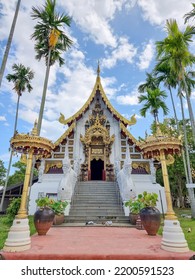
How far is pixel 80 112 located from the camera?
15453mm

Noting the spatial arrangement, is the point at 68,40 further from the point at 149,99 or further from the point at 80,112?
the point at 149,99

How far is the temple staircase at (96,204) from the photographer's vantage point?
8789mm

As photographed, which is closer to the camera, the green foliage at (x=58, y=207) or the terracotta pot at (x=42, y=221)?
the terracotta pot at (x=42, y=221)

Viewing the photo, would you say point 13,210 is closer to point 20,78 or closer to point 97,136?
point 97,136

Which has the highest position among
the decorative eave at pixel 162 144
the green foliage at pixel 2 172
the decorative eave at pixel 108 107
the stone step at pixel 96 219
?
the decorative eave at pixel 108 107

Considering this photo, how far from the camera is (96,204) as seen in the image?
1006 cm

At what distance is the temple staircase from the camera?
879 cm

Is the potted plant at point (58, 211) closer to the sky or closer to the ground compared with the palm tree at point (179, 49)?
closer to the ground

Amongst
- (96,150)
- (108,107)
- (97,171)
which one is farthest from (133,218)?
(108,107)

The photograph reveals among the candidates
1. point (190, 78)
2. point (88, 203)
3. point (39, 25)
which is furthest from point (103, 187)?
point (39, 25)

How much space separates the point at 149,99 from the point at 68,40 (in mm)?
7794

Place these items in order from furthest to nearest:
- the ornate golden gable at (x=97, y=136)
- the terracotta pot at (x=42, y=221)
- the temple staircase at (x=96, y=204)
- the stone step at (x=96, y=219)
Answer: the ornate golden gable at (x=97, y=136) < the temple staircase at (x=96, y=204) < the stone step at (x=96, y=219) < the terracotta pot at (x=42, y=221)

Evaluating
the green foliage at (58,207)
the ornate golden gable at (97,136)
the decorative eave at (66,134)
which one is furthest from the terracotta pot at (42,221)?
the ornate golden gable at (97,136)

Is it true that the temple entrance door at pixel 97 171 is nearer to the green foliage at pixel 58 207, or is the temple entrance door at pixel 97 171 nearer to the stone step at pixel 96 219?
the stone step at pixel 96 219
